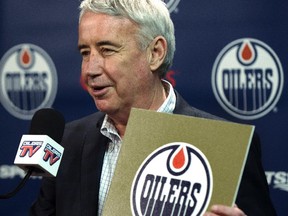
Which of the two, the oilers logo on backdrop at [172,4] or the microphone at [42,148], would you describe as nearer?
the microphone at [42,148]

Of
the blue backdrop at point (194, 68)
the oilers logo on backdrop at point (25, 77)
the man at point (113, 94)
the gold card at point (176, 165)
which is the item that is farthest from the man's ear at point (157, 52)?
the oilers logo on backdrop at point (25, 77)

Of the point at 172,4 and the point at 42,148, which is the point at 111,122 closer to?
the point at 42,148

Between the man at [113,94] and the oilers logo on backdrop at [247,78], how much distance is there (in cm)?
52

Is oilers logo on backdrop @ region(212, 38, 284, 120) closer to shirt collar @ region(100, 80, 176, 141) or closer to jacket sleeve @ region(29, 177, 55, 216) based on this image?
shirt collar @ region(100, 80, 176, 141)

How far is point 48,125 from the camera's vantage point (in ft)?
4.81

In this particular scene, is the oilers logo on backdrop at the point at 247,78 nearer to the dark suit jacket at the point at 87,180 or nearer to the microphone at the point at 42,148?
the dark suit jacket at the point at 87,180

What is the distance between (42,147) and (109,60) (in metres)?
0.32

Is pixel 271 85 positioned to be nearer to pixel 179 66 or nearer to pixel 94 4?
pixel 179 66

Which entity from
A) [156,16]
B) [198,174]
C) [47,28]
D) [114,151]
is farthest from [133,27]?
[47,28]

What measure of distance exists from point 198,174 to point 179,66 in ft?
3.74

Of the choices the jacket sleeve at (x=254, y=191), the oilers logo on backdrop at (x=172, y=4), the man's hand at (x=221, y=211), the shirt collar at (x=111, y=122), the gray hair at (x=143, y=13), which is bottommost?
the man's hand at (x=221, y=211)

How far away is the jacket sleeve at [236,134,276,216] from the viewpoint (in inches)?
63.9

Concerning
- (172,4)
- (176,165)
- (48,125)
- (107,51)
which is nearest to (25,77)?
(172,4)

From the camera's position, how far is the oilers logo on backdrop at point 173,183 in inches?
47.8
